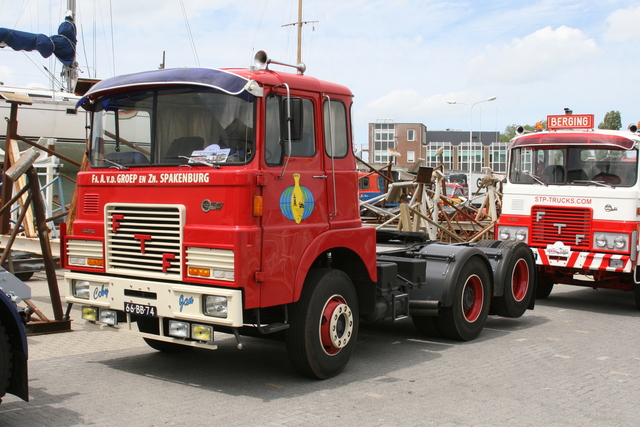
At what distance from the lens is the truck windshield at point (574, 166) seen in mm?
10703

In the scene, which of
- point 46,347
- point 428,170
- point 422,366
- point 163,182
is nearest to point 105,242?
point 163,182

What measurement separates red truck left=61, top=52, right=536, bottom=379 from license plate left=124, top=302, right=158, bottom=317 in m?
0.01

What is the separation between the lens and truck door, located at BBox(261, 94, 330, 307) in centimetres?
595

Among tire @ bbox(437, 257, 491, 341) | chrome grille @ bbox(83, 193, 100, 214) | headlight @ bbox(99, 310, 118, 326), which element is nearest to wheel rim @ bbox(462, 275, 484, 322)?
tire @ bbox(437, 257, 491, 341)

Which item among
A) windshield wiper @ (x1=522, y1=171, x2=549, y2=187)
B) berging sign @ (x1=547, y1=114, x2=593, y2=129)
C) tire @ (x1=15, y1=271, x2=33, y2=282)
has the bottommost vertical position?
tire @ (x1=15, y1=271, x2=33, y2=282)

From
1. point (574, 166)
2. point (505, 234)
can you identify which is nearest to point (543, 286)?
point (505, 234)

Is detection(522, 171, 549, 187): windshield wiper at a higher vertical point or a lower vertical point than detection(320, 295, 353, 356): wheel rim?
higher

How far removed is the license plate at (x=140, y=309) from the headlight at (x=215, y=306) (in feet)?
1.80

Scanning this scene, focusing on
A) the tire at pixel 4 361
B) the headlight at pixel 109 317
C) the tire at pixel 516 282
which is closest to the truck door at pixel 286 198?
the headlight at pixel 109 317

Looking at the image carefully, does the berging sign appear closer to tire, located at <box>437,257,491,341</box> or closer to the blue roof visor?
Answer: tire, located at <box>437,257,491,341</box>

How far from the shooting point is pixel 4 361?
4.75 m

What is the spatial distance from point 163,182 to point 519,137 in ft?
25.5

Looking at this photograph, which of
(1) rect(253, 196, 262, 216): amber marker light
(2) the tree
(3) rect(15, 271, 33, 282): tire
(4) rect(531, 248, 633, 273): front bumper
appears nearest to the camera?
(1) rect(253, 196, 262, 216): amber marker light

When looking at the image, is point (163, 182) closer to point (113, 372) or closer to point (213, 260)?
point (213, 260)
